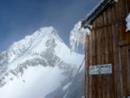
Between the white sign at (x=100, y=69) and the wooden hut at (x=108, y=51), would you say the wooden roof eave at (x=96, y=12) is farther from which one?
the white sign at (x=100, y=69)

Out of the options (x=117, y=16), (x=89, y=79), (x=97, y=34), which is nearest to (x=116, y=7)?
(x=117, y=16)

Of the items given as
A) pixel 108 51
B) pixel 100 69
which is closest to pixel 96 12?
pixel 108 51

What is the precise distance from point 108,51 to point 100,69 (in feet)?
3.20

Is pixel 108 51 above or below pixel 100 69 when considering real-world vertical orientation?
above

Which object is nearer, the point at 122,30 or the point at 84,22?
the point at 122,30

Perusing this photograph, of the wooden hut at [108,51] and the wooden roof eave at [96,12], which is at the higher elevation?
the wooden roof eave at [96,12]

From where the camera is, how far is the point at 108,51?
1508cm

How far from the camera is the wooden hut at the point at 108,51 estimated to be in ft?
47.1

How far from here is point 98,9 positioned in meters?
16.1

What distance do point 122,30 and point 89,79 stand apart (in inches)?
119

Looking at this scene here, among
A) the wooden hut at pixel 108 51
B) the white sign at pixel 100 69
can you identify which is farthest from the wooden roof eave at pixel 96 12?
the white sign at pixel 100 69

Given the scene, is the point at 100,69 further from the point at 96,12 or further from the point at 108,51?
the point at 96,12

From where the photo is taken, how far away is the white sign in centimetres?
1486

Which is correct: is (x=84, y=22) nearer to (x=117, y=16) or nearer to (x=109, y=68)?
(x=117, y=16)
